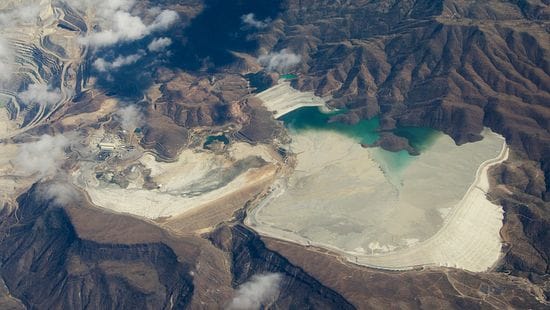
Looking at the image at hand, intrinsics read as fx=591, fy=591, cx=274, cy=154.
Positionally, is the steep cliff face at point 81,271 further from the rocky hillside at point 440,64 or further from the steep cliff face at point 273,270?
the rocky hillside at point 440,64

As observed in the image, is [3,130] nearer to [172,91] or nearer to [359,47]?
[172,91]

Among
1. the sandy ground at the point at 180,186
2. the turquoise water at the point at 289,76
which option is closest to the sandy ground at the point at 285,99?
the turquoise water at the point at 289,76

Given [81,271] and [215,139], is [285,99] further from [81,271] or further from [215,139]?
[81,271]

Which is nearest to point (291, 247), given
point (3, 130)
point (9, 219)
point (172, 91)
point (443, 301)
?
point (443, 301)

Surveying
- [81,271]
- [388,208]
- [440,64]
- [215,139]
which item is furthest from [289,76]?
[81,271]

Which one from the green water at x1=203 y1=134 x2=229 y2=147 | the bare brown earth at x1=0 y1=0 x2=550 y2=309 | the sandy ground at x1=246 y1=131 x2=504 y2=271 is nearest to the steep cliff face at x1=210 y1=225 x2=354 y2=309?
the bare brown earth at x1=0 y1=0 x2=550 y2=309

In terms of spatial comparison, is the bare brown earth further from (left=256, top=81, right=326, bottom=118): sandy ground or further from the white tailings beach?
(left=256, top=81, right=326, bottom=118): sandy ground
